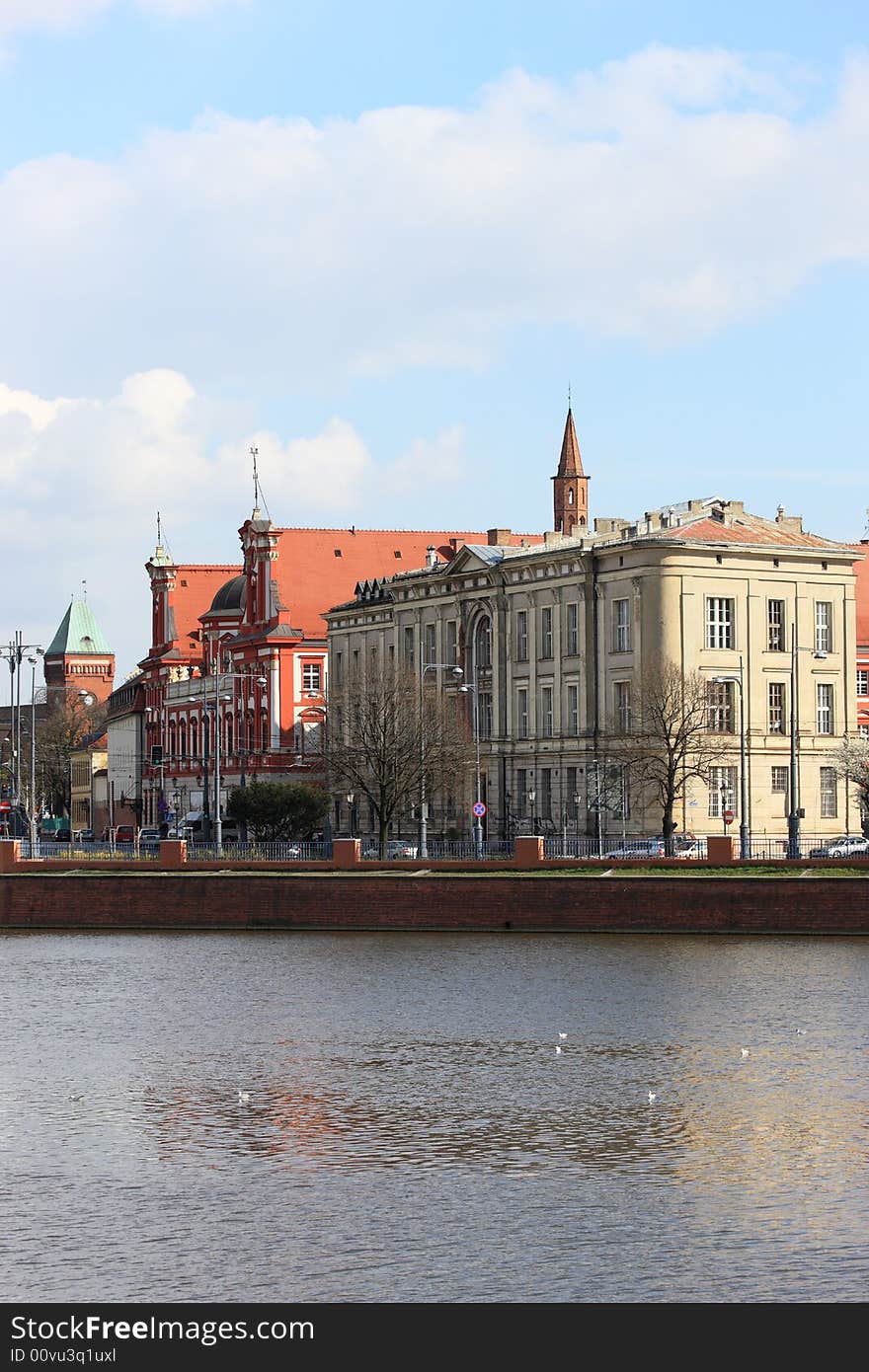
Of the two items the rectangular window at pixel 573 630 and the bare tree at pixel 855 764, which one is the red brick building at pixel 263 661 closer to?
the rectangular window at pixel 573 630

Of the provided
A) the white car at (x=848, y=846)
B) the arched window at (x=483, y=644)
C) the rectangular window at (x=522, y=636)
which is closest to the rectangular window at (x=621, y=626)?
the rectangular window at (x=522, y=636)

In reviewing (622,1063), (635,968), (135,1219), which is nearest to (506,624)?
(635,968)

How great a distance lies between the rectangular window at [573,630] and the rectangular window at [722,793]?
9926 millimetres

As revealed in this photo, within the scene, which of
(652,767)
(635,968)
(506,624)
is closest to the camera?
(635,968)

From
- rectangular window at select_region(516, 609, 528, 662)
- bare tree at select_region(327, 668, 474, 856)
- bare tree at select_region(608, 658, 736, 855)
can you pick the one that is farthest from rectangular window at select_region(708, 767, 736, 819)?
rectangular window at select_region(516, 609, 528, 662)

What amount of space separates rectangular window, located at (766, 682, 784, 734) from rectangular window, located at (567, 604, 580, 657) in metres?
9.26

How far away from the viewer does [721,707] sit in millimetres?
93750

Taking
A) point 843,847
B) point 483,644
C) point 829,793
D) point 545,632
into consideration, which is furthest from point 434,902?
point 483,644

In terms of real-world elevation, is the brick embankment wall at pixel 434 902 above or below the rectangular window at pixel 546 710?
below

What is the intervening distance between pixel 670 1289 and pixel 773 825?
74.7 metres

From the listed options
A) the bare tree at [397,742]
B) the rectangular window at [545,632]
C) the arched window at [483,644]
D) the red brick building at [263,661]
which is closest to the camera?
the bare tree at [397,742]

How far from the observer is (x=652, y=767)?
3479 inches

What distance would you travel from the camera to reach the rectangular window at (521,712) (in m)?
104
